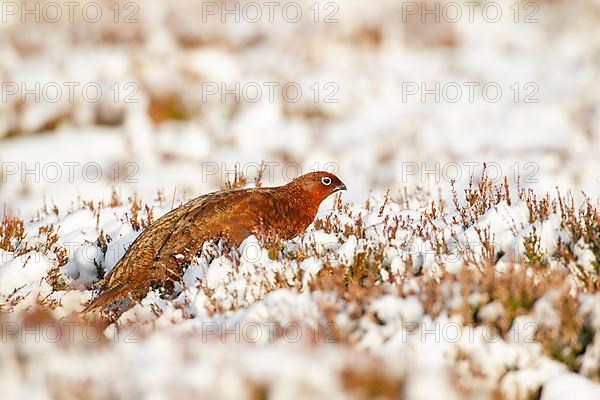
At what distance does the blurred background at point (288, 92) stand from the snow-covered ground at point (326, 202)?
0.08m

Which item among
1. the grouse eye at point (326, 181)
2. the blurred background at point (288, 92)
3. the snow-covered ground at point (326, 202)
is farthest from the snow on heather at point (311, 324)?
the blurred background at point (288, 92)

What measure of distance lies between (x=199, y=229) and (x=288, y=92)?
14.9 meters

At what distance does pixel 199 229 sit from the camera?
4953mm

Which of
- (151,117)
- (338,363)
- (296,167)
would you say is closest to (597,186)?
(338,363)

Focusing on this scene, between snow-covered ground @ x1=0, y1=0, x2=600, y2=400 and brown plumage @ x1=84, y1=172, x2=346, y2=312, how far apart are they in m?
0.14

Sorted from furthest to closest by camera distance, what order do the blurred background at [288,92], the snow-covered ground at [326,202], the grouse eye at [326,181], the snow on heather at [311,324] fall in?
1. the blurred background at [288,92]
2. the grouse eye at [326,181]
3. the snow-covered ground at [326,202]
4. the snow on heather at [311,324]

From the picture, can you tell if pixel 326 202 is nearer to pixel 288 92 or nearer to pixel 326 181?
pixel 326 181

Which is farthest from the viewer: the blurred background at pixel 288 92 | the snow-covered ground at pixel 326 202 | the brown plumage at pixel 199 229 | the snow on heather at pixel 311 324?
the blurred background at pixel 288 92

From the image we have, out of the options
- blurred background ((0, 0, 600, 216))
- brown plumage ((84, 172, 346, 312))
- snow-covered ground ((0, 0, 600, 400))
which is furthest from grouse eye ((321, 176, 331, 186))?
blurred background ((0, 0, 600, 216))

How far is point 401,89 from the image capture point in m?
19.6

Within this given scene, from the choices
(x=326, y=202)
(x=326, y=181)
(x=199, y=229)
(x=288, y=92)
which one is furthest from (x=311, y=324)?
(x=288, y=92)

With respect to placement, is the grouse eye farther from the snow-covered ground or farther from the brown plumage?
the snow-covered ground

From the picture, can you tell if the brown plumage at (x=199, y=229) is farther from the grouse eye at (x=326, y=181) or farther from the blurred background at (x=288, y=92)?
the blurred background at (x=288, y=92)

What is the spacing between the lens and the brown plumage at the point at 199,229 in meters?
4.77
